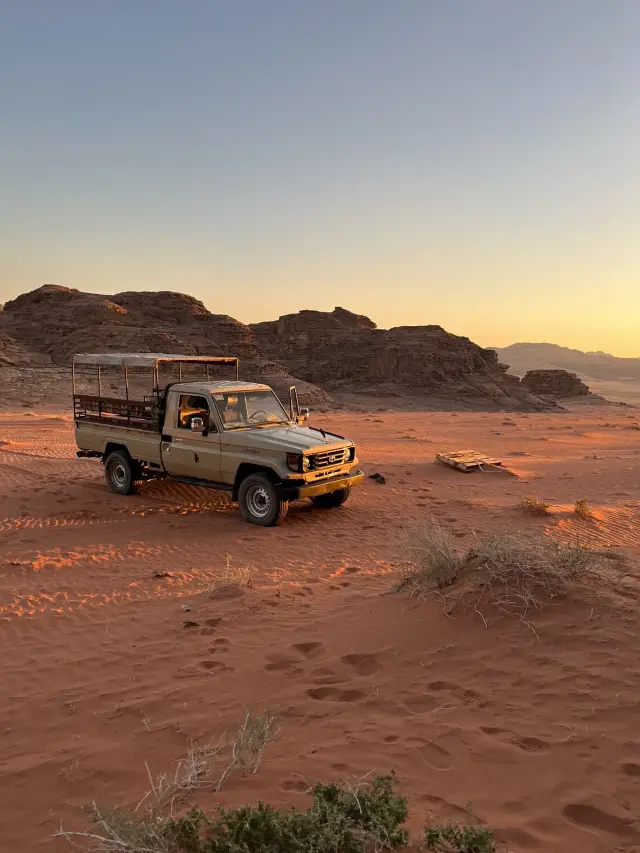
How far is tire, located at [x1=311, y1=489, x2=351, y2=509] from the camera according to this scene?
10859mm

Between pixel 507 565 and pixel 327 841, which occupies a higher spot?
pixel 507 565

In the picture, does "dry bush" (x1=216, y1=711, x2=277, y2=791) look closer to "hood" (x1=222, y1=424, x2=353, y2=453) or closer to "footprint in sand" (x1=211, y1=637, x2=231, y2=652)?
"footprint in sand" (x1=211, y1=637, x2=231, y2=652)

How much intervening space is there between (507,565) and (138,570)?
4.68 meters

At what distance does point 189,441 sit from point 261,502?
1.76 m

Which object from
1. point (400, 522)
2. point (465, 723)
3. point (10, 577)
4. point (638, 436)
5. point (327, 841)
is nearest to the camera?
point (327, 841)

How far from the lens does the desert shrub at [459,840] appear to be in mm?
2572

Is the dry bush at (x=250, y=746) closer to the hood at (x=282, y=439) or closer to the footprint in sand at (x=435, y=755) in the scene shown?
the footprint in sand at (x=435, y=755)

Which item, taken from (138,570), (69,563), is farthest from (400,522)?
(69,563)

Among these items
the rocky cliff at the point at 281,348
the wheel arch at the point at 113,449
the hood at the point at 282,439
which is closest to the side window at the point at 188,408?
the hood at the point at 282,439

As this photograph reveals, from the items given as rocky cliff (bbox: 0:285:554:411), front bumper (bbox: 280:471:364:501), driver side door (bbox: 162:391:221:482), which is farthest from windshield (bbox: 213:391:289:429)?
rocky cliff (bbox: 0:285:554:411)

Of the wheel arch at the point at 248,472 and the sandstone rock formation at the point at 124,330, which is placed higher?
the sandstone rock formation at the point at 124,330

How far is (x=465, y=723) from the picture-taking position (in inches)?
146

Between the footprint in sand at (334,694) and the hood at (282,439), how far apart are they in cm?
514

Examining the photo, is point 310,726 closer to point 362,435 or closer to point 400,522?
point 400,522
